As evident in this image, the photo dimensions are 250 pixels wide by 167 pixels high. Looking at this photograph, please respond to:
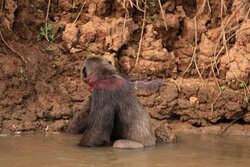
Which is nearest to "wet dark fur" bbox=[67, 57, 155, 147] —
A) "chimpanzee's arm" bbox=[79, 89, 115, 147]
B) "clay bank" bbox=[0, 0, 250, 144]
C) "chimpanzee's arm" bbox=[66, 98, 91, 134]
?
"chimpanzee's arm" bbox=[79, 89, 115, 147]

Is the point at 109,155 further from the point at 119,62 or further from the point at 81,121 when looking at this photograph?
the point at 119,62

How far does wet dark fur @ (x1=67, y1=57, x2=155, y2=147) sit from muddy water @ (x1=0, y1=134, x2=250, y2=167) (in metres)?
0.21

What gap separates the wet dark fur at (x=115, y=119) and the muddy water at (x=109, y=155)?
215mm

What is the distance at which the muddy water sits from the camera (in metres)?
3.43

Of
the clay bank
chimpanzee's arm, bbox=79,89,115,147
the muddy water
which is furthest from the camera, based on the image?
the clay bank

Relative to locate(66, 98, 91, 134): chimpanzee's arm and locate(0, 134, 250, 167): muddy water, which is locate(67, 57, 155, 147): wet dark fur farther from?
locate(66, 98, 91, 134): chimpanzee's arm

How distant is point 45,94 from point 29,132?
3.49ft

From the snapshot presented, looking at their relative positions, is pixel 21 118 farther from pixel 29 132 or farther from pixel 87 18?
pixel 87 18

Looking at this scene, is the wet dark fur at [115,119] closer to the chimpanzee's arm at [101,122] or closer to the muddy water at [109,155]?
the chimpanzee's arm at [101,122]

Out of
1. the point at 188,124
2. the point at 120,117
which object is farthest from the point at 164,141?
the point at 188,124

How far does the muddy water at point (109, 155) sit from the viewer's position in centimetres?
343

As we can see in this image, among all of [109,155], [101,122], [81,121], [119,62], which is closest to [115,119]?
[101,122]

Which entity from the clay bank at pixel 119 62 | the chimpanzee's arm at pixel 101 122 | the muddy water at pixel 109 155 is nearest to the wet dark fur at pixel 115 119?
the chimpanzee's arm at pixel 101 122

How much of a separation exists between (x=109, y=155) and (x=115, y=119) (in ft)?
3.17
